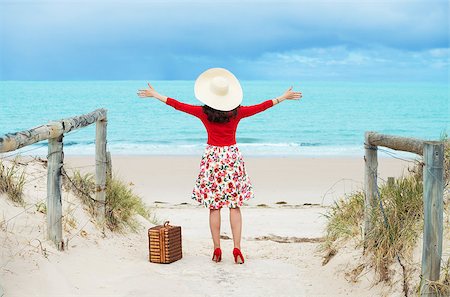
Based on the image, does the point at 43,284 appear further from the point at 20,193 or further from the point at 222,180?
the point at 222,180

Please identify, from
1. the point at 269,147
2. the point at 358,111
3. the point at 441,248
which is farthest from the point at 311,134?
the point at 441,248

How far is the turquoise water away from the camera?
2997 centimetres

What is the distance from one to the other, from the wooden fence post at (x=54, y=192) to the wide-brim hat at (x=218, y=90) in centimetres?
155

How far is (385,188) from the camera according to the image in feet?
22.1

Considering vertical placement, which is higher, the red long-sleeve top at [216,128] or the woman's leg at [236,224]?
the red long-sleeve top at [216,128]

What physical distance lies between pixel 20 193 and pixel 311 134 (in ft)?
101

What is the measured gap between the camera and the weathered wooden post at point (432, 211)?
4949 mm

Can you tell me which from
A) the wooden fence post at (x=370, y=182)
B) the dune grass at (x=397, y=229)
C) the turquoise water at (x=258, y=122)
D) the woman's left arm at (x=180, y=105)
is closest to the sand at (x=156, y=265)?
the dune grass at (x=397, y=229)

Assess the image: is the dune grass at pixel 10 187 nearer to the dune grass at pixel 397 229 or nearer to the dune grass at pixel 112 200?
the dune grass at pixel 112 200

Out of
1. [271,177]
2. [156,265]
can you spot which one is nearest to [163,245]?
[156,265]

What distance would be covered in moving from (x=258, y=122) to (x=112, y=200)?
111 feet

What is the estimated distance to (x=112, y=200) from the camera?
7836 mm

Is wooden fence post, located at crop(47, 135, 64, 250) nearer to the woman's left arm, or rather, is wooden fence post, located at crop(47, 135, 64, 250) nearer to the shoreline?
the woman's left arm

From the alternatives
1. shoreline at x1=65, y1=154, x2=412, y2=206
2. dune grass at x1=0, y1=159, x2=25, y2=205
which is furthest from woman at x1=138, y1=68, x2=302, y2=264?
shoreline at x1=65, y1=154, x2=412, y2=206
